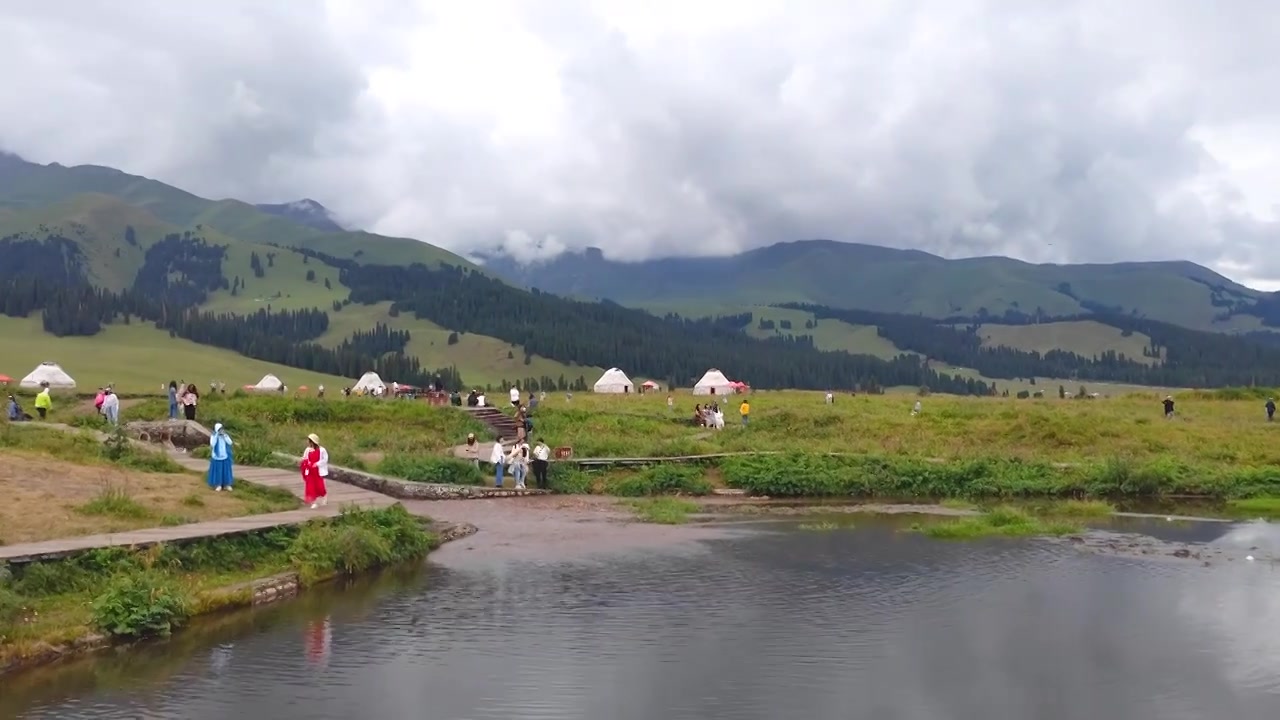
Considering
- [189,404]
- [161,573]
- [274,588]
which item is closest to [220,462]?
[274,588]

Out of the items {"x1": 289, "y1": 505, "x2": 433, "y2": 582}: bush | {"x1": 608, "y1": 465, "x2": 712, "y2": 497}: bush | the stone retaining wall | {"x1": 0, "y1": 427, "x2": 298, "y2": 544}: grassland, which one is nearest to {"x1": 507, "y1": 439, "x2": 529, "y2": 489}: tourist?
{"x1": 608, "y1": 465, "x2": 712, "y2": 497}: bush

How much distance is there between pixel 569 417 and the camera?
66.1m

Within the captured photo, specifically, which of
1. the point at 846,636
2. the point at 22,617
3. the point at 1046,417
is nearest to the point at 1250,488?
the point at 1046,417

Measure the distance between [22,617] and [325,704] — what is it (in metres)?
6.79

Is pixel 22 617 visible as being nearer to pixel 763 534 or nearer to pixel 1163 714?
pixel 1163 714

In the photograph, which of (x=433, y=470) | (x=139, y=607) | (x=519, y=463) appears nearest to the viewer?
(x=139, y=607)

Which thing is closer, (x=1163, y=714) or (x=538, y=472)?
(x=1163, y=714)

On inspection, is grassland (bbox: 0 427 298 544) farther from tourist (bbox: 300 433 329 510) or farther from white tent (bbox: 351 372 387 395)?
white tent (bbox: 351 372 387 395)

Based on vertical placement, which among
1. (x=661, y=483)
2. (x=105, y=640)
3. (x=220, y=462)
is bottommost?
(x=105, y=640)

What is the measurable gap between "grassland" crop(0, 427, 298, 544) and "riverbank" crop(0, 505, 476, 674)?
2576mm

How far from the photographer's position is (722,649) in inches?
763

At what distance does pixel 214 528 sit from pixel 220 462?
24.4 feet

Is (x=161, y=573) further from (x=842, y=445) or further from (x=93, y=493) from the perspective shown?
(x=842, y=445)

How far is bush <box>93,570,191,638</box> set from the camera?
64.3ft
